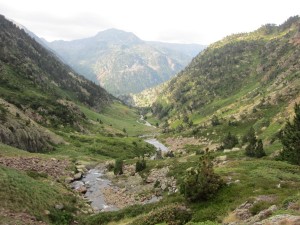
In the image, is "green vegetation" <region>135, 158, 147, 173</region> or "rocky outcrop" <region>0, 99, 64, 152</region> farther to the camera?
"rocky outcrop" <region>0, 99, 64, 152</region>

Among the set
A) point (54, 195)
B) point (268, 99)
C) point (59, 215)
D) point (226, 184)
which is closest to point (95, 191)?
point (54, 195)

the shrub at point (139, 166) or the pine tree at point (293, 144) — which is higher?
the pine tree at point (293, 144)

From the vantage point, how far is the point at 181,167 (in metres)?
51.2

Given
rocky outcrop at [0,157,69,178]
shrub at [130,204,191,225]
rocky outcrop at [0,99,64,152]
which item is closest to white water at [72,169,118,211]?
rocky outcrop at [0,157,69,178]

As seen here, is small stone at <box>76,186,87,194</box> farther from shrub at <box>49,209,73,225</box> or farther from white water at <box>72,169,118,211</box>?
shrub at <box>49,209,73,225</box>

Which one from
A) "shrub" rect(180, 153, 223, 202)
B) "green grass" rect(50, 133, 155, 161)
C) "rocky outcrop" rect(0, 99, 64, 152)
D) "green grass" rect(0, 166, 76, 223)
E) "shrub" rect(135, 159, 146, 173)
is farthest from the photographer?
"green grass" rect(50, 133, 155, 161)

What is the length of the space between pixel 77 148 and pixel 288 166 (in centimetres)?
5421

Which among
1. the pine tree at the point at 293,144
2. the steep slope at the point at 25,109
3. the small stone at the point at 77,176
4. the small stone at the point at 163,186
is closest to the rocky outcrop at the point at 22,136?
the steep slope at the point at 25,109

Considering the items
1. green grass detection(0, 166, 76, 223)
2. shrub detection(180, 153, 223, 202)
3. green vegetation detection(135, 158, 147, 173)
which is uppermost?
shrub detection(180, 153, 223, 202)

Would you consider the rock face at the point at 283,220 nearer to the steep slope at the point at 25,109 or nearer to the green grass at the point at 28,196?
the green grass at the point at 28,196

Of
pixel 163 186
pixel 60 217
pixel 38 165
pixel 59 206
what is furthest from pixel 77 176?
pixel 60 217

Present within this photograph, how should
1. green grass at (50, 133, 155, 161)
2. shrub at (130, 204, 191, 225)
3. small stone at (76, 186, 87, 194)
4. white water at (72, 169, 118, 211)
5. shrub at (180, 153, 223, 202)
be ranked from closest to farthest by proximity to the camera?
shrub at (130, 204, 191, 225)
shrub at (180, 153, 223, 202)
white water at (72, 169, 118, 211)
small stone at (76, 186, 87, 194)
green grass at (50, 133, 155, 161)

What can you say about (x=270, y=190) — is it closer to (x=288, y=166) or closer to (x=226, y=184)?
(x=226, y=184)

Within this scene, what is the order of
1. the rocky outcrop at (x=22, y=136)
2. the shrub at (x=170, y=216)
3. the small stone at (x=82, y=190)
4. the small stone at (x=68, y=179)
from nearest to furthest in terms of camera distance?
the shrub at (x=170, y=216) < the small stone at (x=82, y=190) < the small stone at (x=68, y=179) < the rocky outcrop at (x=22, y=136)
